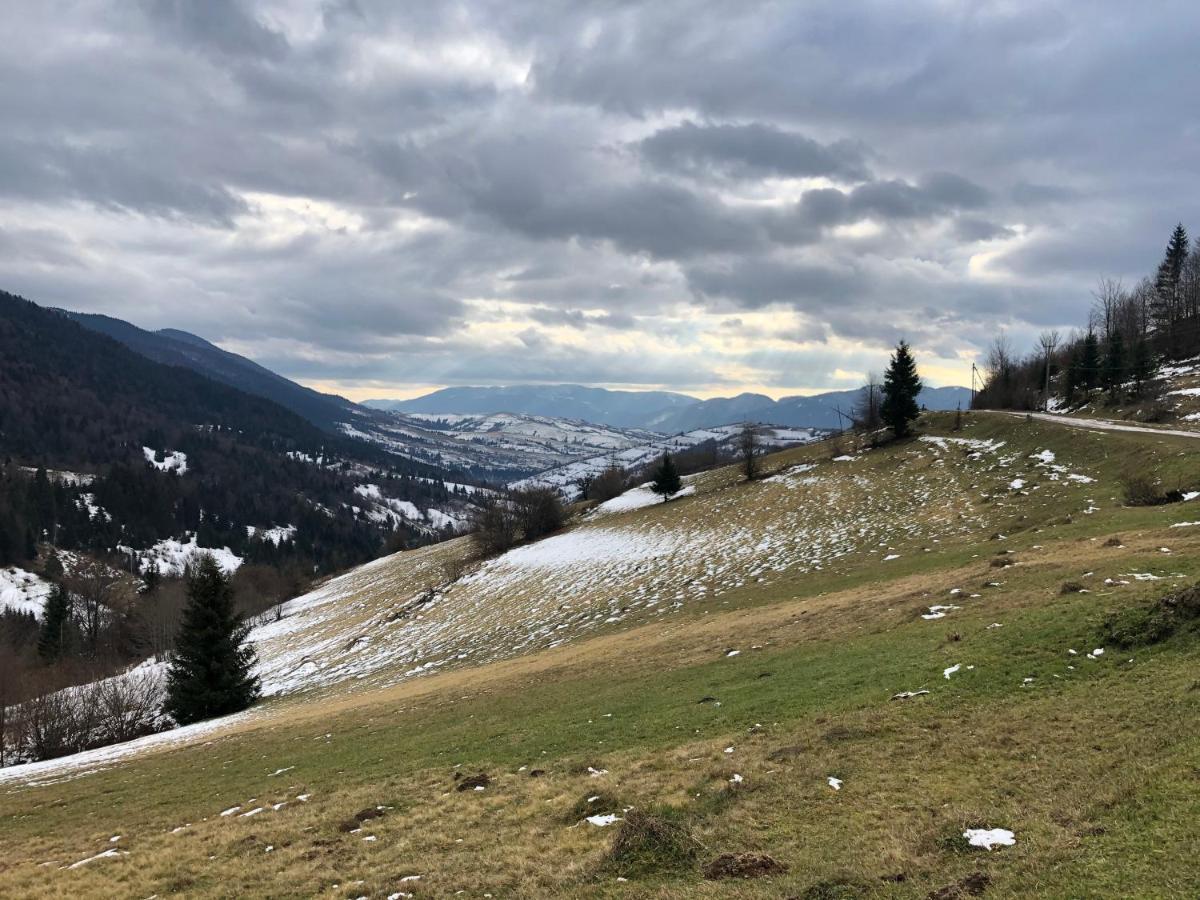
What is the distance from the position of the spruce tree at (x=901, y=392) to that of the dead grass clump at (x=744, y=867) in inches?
2676

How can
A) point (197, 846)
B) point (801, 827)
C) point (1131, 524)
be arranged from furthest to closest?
point (1131, 524)
point (197, 846)
point (801, 827)

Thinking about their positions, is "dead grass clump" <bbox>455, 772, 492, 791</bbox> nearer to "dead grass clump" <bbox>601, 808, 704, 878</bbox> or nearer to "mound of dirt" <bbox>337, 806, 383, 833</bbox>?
"mound of dirt" <bbox>337, 806, 383, 833</bbox>

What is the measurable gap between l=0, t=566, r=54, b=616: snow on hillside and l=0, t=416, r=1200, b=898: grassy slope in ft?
559

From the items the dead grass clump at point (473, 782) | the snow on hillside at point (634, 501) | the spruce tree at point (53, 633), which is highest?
the snow on hillside at point (634, 501)

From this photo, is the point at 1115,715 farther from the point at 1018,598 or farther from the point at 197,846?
the point at 197,846

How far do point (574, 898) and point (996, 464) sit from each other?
48.5 m

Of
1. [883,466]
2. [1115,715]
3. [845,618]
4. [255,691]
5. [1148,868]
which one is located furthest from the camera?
[883,466]

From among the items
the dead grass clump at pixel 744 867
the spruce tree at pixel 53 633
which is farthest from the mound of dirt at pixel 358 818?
the spruce tree at pixel 53 633

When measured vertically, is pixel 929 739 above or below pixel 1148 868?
below

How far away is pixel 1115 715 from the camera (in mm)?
9695

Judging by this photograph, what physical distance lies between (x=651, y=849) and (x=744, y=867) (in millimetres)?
1428

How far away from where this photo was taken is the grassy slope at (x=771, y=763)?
755cm

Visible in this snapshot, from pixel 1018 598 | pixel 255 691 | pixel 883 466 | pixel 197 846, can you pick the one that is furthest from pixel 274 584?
pixel 1018 598

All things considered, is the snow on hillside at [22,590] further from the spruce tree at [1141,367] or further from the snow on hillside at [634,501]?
the spruce tree at [1141,367]
